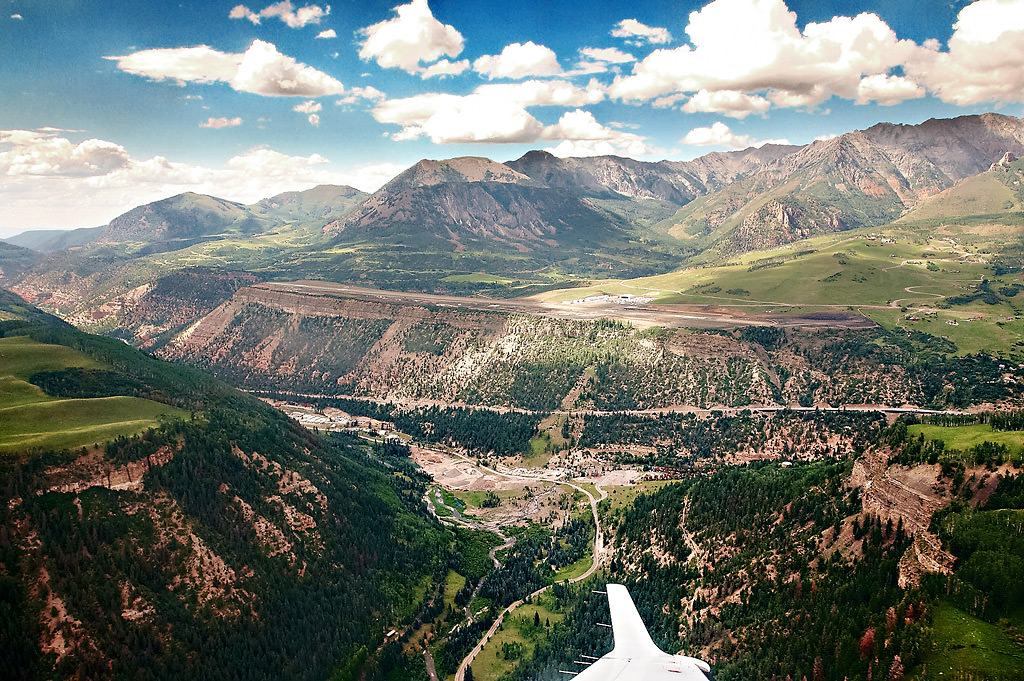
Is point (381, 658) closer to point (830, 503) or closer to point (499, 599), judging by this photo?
point (499, 599)

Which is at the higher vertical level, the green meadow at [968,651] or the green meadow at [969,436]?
the green meadow at [969,436]

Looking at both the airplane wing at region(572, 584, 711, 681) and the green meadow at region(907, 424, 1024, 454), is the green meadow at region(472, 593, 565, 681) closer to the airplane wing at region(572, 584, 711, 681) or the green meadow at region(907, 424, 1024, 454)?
the airplane wing at region(572, 584, 711, 681)

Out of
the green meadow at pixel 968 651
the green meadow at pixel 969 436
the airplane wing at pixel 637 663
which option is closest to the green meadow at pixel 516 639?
the airplane wing at pixel 637 663

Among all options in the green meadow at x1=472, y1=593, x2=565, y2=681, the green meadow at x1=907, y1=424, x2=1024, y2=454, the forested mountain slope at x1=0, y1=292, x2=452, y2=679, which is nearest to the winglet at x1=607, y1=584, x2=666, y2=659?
the green meadow at x1=472, y1=593, x2=565, y2=681

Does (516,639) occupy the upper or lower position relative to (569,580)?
lower

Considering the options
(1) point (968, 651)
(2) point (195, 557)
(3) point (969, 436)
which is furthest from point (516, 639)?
(3) point (969, 436)

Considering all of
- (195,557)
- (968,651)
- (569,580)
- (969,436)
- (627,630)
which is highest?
(969,436)

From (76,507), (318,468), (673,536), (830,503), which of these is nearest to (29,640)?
(76,507)

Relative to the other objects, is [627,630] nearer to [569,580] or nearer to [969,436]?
[569,580]

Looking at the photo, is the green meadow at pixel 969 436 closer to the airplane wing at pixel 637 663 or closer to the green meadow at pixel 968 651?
the green meadow at pixel 968 651
